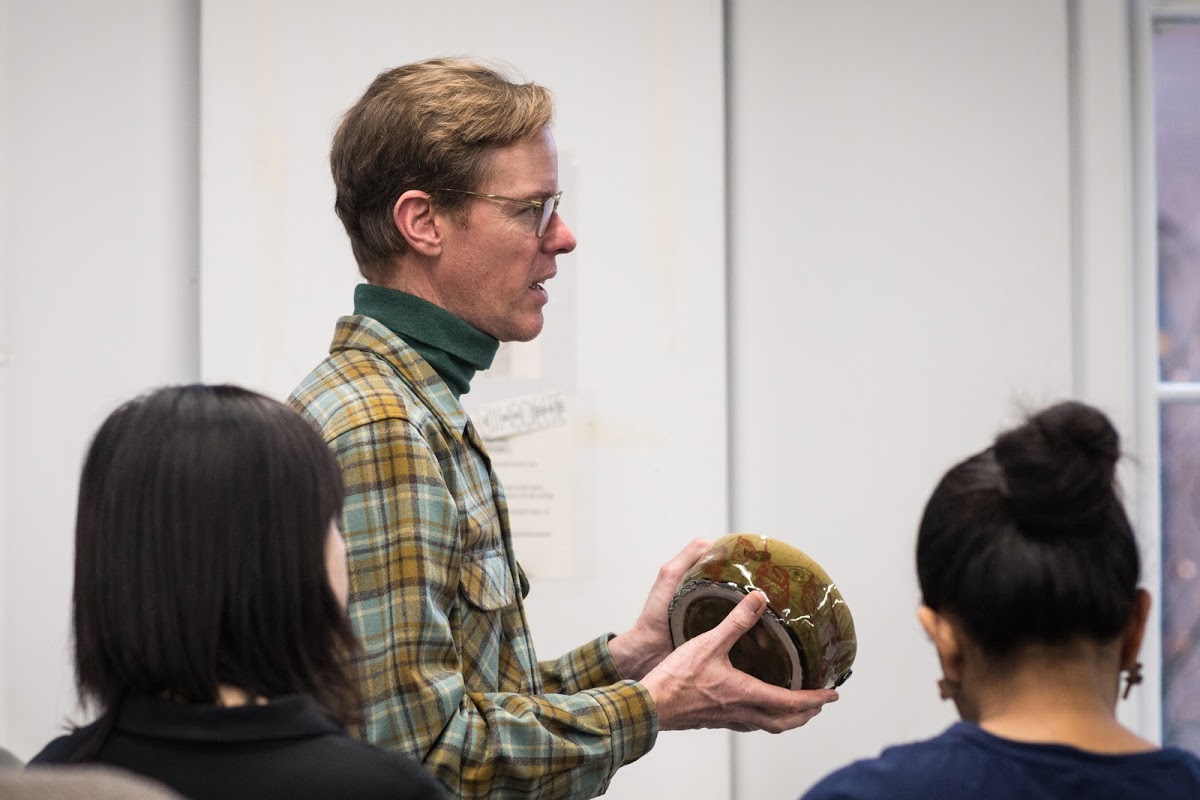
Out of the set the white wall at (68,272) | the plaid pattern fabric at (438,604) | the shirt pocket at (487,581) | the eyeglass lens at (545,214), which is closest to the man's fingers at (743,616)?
the plaid pattern fabric at (438,604)

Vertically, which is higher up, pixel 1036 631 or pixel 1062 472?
pixel 1062 472

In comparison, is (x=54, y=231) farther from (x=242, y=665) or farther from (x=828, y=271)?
(x=242, y=665)

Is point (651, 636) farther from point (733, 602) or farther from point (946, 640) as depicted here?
point (946, 640)

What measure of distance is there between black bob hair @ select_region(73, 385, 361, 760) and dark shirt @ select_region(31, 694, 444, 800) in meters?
0.02

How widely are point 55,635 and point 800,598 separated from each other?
139cm

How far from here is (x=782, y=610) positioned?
1.40 meters

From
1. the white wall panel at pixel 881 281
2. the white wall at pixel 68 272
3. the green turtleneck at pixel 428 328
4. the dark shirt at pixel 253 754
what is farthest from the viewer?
the white wall panel at pixel 881 281

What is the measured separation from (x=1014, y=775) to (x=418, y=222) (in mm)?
871

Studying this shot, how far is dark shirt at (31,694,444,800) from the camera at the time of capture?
2.87 feet

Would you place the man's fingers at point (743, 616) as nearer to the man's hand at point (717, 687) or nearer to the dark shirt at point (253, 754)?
the man's hand at point (717, 687)

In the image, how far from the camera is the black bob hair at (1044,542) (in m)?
1.01

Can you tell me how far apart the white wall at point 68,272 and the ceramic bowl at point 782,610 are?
1.17 m

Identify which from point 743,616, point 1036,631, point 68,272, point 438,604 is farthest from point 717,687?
point 68,272

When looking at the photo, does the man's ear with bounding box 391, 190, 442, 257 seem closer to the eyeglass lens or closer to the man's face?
the man's face
